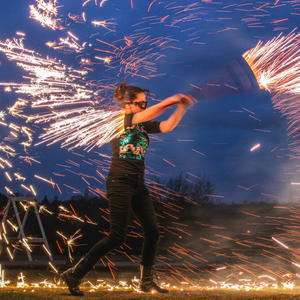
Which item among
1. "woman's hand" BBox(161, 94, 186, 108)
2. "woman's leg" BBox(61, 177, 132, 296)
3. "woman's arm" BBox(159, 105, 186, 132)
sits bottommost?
"woman's leg" BBox(61, 177, 132, 296)

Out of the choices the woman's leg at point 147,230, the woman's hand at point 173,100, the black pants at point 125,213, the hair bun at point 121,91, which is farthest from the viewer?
the hair bun at point 121,91

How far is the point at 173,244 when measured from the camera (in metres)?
12.3

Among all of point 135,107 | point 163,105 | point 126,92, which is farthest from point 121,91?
point 163,105

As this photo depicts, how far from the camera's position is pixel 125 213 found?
2.60 m

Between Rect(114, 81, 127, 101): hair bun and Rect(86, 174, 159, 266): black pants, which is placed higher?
Rect(114, 81, 127, 101): hair bun

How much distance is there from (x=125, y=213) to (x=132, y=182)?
266mm

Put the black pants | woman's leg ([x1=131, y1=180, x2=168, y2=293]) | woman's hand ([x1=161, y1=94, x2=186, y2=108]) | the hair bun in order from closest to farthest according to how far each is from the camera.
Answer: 1. woman's hand ([x1=161, y1=94, x2=186, y2=108])
2. the black pants
3. woman's leg ([x1=131, y1=180, x2=168, y2=293])
4. the hair bun

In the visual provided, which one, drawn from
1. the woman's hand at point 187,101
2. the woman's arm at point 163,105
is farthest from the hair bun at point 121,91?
the woman's hand at point 187,101


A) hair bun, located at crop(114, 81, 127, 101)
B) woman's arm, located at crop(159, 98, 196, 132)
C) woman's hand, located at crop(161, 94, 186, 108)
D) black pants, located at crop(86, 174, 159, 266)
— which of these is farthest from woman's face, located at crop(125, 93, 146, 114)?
black pants, located at crop(86, 174, 159, 266)

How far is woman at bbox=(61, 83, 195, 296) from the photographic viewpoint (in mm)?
2547

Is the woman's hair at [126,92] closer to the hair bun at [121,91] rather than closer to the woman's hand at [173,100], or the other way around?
the hair bun at [121,91]

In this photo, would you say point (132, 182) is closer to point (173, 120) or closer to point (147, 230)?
point (147, 230)

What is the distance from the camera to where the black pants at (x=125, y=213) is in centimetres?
258

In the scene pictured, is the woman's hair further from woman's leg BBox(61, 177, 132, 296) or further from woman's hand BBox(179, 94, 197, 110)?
woman's leg BBox(61, 177, 132, 296)
